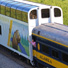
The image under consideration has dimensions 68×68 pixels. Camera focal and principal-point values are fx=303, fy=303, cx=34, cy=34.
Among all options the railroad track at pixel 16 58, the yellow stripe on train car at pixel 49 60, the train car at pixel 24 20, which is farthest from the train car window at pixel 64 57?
the railroad track at pixel 16 58

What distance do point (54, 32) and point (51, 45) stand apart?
0.74 m

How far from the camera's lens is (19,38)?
1988cm

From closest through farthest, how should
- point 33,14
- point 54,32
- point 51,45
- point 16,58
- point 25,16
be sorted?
point 51,45
point 54,32
point 33,14
point 25,16
point 16,58

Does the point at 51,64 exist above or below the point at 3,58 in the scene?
above

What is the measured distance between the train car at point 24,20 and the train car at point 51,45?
22.3 inches

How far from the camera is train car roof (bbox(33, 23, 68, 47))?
51.3 feet

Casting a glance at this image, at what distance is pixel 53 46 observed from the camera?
16297 mm

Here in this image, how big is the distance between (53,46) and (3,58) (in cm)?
636

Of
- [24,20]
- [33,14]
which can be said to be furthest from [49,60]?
[24,20]

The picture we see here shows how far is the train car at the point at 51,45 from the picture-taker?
1554 cm

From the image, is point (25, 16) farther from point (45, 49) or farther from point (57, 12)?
point (45, 49)

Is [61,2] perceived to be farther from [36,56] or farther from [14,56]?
[36,56]

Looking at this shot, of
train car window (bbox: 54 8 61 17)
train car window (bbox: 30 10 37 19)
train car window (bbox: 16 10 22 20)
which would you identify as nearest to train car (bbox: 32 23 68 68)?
train car window (bbox: 30 10 37 19)

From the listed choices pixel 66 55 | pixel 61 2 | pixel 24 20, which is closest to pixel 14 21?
pixel 24 20
